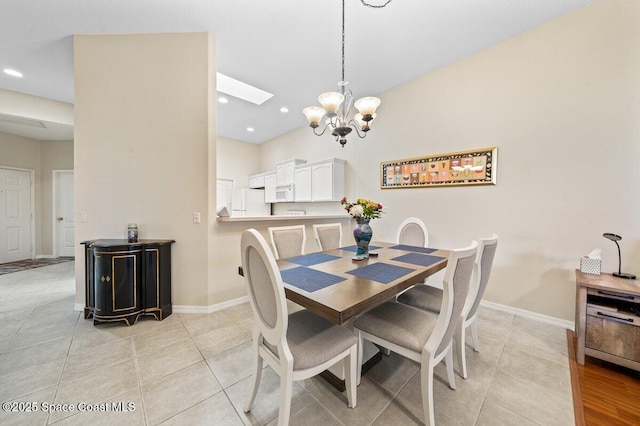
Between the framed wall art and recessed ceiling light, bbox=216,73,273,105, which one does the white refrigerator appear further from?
the framed wall art

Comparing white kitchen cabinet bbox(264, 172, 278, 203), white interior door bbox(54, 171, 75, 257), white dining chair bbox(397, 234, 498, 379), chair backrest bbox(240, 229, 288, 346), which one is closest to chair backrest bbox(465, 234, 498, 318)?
white dining chair bbox(397, 234, 498, 379)

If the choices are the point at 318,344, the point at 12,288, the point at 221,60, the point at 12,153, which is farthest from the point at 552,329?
the point at 12,153

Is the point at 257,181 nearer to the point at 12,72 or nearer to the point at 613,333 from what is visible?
the point at 12,72

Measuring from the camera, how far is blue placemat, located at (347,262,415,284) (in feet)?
4.82

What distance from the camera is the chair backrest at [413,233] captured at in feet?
8.86

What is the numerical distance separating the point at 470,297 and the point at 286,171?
4.22m

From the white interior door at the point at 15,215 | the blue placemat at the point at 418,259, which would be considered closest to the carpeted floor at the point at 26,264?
the white interior door at the point at 15,215

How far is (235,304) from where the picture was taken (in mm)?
2820

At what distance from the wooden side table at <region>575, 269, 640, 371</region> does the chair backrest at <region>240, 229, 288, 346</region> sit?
7.51 feet

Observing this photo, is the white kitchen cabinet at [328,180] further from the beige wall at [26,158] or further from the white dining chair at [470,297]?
the beige wall at [26,158]

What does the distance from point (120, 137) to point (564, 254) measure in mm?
4719

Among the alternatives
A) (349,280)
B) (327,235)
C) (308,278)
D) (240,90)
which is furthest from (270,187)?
(349,280)

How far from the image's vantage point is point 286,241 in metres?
2.30

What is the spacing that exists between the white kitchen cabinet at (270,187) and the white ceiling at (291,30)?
2.44 metres
